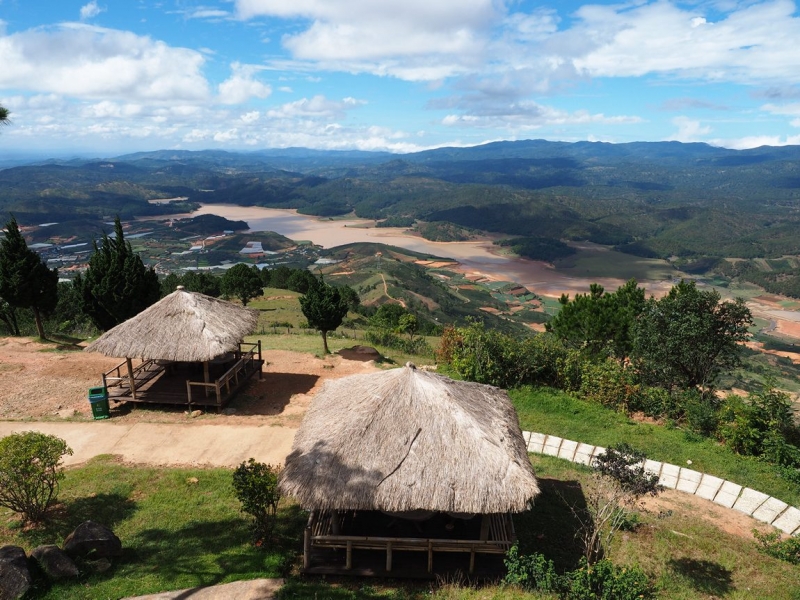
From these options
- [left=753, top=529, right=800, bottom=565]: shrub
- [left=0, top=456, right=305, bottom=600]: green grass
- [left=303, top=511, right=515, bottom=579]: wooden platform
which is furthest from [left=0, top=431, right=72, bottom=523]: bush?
[left=753, top=529, right=800, bottom=565]: shrub

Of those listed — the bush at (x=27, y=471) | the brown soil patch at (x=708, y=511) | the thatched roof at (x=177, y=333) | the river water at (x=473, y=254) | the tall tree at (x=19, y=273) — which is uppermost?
the tall tree at (x=19, y=273)

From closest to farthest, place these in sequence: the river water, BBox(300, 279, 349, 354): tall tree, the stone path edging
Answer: the stone path edging → BBox(300, 279, 349, 354): tall tree → the river water

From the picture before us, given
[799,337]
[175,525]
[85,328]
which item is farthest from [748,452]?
[799,337]

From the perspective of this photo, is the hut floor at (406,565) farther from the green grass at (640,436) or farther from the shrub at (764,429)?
the shrub at (764,429)

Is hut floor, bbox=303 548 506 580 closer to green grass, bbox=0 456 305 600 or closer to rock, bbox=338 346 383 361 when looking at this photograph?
green grass, bbox=0 456 305 600

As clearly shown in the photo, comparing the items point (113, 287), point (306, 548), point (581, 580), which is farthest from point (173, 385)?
point (581, 580)

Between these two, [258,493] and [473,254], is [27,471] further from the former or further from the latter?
[473,254]

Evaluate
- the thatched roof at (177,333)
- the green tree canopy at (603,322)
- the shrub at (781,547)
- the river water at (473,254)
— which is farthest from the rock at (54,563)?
the river water at (473,254)
